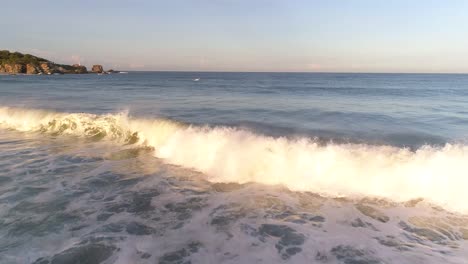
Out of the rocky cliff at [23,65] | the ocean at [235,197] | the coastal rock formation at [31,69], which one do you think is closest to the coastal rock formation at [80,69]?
the rocky cliff at [23,65]

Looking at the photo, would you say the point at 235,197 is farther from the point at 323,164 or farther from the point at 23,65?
the point at 23,65

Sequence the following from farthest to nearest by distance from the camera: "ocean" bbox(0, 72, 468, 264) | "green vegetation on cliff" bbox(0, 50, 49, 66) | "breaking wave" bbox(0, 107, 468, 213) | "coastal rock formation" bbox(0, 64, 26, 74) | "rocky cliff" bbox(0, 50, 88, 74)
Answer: "green vegetation on cliff" bbox(0, 50, 49, 66) → "rocky cliff" bbox(0, 50, 88, 74) → "coastal rock formation" bbox(0, 64, 26, 74) → "breaking wave" bbox(0, 107, 468, 213) → "ocean" bbox(0, 72, 468, 264)

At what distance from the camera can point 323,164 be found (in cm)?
970

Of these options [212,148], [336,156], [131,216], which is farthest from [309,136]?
[131,216]

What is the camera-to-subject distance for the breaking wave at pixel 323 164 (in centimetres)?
826

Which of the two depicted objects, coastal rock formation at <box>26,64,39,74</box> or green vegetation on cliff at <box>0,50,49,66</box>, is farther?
green vegetation on cliff at <box>0,50,49,66</box>

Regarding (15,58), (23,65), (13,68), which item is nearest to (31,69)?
(23,65)

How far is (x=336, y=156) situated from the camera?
32.4 ft

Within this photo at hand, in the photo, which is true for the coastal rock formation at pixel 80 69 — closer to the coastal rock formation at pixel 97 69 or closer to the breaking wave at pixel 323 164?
the coastal rock formation at pixel 97 69

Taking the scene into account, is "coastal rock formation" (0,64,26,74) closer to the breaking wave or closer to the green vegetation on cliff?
the green vegetation on cliff

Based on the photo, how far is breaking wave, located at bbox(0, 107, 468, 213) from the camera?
8258 millimetres

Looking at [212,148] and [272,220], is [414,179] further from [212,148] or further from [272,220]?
[212,148]

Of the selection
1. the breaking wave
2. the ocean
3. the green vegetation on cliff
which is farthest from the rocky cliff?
the breaking wave

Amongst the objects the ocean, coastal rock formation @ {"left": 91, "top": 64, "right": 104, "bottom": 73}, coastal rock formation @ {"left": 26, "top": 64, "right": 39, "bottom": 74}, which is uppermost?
coastal rock formation @ {"left": 91, "top": 64, "right": 104, "bottom": 73}
